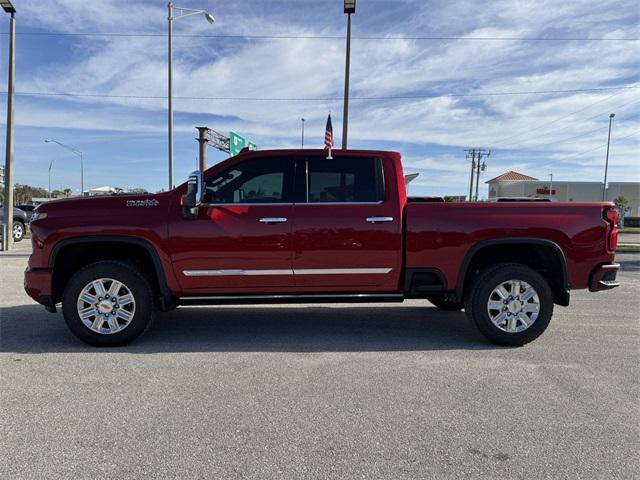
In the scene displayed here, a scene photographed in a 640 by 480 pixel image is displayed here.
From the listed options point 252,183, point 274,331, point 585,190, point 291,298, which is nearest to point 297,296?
point 291,298

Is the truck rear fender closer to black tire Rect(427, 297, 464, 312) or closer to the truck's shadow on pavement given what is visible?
the truck's shadow on pavement

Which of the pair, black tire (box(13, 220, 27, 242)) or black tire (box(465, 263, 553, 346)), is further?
black tire (box(13, 220, 27, 242))

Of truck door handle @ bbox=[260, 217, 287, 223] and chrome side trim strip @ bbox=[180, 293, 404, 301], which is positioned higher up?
truck door handle @ bbox=[260, 217, 287, 223]

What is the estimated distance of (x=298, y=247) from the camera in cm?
491

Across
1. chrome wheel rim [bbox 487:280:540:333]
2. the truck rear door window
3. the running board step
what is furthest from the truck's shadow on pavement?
the truck rear door window

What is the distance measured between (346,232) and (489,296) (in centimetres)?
161

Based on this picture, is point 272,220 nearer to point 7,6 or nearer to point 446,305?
point 446,305

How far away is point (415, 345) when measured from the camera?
507 centimetres

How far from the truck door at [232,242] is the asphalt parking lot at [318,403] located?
0.68 m

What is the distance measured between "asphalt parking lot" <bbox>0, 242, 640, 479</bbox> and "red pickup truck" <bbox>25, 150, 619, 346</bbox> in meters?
0.48

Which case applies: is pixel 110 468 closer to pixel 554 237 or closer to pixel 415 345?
pixel 415 345

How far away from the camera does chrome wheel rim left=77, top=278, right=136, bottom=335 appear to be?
4.82 m

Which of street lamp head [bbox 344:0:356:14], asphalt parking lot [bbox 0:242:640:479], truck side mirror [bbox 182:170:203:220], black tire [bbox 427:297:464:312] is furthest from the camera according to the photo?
street lamp head [bbox 344:0:356:14]

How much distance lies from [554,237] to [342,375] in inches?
103
